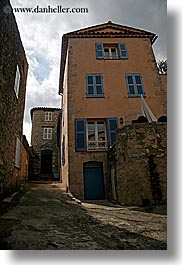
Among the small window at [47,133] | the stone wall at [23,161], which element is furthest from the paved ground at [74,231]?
the small window at [47,133]

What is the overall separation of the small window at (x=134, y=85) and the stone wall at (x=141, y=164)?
8.78 feet

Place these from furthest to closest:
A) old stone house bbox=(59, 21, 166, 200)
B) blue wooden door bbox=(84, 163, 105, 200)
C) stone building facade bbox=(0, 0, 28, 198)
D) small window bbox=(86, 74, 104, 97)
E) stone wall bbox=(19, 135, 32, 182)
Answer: small window bbox=(86, 74, 104, 97) < stone wall bbox=(19, 135, 32, 182) < old stone house bbox=(59, 21, 166, 200) < blue wooden door bbox=(84, 163, 105, 200) < stone building facade bbox=(0, 0, 28, 198)

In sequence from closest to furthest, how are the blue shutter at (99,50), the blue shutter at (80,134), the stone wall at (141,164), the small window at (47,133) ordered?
the stone wall at (141,164) < the blue shutter at (80,134) < the blue shutter at (99,50) < the small window at (47,133)

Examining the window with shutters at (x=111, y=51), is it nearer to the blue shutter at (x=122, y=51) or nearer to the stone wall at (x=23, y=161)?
the blue shutter at (x=122, y=51)

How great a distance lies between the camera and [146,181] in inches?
166

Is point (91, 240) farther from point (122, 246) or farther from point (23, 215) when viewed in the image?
point (23, 215)

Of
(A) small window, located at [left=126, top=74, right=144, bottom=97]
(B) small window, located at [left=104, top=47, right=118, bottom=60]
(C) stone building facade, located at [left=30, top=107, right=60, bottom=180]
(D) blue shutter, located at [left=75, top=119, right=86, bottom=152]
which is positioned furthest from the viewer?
(C) stone building facade, located at [left=30, top=107, right=60, bottom=180]

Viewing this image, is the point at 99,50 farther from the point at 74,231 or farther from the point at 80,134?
the point at 74,231

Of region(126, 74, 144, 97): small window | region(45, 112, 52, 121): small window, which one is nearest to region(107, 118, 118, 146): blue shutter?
region(126, 74, 144, 97): small window

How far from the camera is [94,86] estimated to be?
277 inches

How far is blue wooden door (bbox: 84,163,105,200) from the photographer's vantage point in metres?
5.82

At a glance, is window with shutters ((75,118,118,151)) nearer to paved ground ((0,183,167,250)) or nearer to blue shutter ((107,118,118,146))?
blue shutter ((107,118,118,146))

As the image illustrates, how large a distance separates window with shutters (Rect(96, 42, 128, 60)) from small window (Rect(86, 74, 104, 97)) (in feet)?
2.88

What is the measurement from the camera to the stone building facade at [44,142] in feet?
42.9
